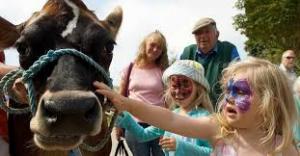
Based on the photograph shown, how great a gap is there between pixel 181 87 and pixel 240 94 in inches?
45.2

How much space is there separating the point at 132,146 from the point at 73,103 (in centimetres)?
354

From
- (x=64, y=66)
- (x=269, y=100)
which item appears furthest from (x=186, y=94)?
(x=64, y=66)

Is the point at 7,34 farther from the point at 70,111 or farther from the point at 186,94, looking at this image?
the point at 186,94

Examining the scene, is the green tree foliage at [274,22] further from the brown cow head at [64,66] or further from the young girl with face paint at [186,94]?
the brown cow head at [64,66]

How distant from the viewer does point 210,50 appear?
22.9ft

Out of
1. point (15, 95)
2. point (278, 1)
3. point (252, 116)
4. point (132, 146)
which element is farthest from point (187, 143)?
point (278, 1)

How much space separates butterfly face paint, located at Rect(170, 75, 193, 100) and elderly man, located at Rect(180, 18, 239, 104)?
1503 millimetres

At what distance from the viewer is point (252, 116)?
4.21 metres

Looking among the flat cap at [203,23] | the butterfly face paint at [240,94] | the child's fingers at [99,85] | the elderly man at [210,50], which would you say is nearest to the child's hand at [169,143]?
the butterfly face paint at [240,94]

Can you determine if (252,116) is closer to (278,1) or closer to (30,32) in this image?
(30,32)

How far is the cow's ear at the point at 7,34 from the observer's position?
4438mm

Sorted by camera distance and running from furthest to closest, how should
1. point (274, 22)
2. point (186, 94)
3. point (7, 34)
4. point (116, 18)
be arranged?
point (274, 22) < point (116, 18) < point (186, 94) < point (7, 34)

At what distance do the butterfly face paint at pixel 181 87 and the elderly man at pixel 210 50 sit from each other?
1503 mm

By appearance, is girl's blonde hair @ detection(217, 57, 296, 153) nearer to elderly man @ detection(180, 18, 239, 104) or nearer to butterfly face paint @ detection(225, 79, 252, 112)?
butterfly face paint @ detection(225, 79, 252, 112)
